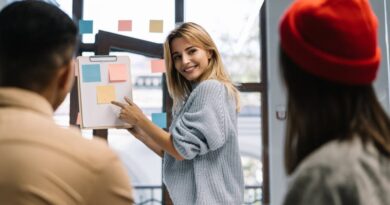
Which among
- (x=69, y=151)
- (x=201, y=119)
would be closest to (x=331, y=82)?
(x=69, y=151)

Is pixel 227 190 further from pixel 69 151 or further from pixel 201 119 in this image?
pixel 69 151

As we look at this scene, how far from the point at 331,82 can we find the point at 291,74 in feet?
0.22

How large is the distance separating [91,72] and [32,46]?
1127 millimetres

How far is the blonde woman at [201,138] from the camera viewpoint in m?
1.58

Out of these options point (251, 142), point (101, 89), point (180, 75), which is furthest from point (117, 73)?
point (251, 142)

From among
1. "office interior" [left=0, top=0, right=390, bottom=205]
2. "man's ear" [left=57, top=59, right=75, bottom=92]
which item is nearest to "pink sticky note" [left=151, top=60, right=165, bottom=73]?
"office interior" [left=0, top=0, right=390, bottom=205]

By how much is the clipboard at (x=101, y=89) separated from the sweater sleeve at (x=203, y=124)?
0.32 m

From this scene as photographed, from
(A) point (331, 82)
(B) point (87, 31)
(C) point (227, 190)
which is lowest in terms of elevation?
(C) point (227, 190)

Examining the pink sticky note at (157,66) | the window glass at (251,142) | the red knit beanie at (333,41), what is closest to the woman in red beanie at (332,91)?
the red knit beanie at (333,41)

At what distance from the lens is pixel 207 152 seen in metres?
1.60

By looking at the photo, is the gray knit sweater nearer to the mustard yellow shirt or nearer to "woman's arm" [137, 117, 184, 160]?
"woman's arm" [137, 117, 184, 160]

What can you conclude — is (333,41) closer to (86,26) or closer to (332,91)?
(332,91)

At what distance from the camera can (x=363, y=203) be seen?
2.36ft

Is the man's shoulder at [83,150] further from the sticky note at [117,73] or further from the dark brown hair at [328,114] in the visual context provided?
the sticky note at [117,73]
